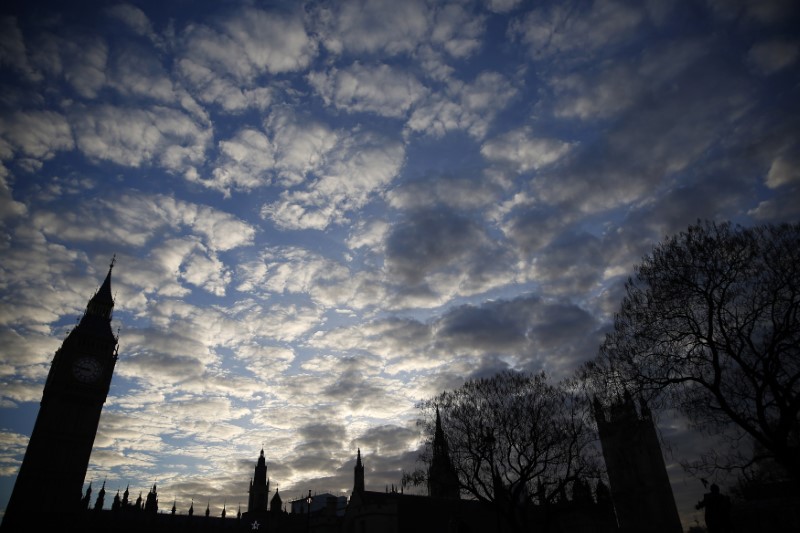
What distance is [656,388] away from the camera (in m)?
22.5

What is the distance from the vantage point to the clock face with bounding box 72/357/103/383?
81.1m

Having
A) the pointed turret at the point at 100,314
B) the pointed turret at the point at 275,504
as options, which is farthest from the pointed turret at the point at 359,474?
the pointed turret at the point at 100,314

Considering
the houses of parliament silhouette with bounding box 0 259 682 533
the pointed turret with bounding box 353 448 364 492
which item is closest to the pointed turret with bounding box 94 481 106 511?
the houses of parliament silhouette with bounding box 0 259 682 533

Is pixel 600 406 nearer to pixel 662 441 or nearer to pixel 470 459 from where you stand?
pixel 662 441

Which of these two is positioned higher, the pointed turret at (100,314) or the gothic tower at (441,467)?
the pointed turret at (100,314)

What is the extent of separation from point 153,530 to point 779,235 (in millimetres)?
110870

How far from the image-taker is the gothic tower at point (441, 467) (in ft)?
134

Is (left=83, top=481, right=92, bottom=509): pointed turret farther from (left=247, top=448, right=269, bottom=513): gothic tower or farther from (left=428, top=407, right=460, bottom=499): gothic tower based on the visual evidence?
(left=428, top=407, right=460, bottom=499): gothic tower

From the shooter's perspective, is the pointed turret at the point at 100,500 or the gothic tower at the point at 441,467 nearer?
the gothic tower at the point at 441,467

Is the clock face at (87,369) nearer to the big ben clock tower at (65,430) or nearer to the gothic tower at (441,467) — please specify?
the big ben clock tower at (65,430)

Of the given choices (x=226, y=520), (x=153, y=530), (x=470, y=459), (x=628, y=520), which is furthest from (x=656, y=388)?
(x=226, y=520)

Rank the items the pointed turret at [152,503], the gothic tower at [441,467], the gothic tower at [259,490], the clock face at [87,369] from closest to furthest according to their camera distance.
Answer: the gothic tower at [441,467] → the clock face at [87,369] → the pointed turret at [152,503] → the gothic tower at [259,490]

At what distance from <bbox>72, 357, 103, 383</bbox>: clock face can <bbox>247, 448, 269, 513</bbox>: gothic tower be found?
5445 centimetres

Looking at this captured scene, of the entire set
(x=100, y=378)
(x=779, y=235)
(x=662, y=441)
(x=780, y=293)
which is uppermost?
(x=100, y=378)
